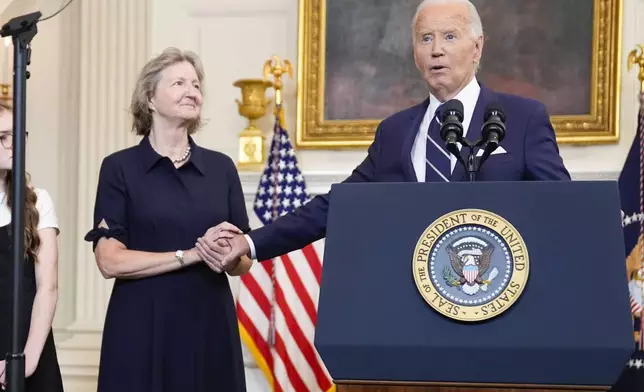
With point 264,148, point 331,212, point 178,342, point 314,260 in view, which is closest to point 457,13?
point 331,212

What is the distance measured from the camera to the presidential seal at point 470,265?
6.82 ft

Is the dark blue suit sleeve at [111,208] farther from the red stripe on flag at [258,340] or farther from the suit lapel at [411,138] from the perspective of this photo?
the red stripe on flag at [258,340]

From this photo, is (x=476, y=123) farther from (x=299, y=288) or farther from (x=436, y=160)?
(x=299, y=288)

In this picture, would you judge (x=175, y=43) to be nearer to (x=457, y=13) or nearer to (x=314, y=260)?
(x=314, y=260)

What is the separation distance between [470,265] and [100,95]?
4709mm

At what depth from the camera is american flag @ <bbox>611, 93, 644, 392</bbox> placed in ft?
15.9

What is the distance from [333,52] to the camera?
6.23 m

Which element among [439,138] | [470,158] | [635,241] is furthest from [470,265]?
[635,241]

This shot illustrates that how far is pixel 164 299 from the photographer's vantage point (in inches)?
133

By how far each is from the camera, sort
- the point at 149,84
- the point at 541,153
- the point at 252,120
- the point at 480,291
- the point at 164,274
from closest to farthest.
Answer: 1. the point at 480,291
2. the point at 541,153
3. the point at 164,274
4. the point at 149,84
5. the point at 252,120

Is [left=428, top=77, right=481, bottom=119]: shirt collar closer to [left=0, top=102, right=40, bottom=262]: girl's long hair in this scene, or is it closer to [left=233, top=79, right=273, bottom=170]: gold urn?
[left=0, top=102, right=40, bottom=262]: girl's long hair

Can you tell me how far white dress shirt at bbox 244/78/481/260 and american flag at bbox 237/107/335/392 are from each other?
246 cm

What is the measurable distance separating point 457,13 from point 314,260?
9.24 ft

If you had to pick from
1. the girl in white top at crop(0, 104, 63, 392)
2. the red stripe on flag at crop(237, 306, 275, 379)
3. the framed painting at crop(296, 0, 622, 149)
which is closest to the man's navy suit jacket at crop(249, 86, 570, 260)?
the girl in white top at crop(0, 104, 63, 392)
